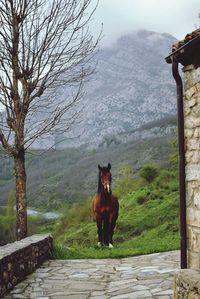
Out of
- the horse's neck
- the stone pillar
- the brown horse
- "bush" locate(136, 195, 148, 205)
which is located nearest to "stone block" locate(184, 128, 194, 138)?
the stone pillar

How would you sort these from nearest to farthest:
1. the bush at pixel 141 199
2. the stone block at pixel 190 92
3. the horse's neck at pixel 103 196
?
1. the stone block at pixel 190 92
2. the horse's neck at pixel 103 196
3. the bush at pixel 141 199

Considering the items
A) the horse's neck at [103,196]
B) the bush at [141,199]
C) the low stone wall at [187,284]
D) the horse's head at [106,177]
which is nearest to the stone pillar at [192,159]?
the low stone wall at [187,284]

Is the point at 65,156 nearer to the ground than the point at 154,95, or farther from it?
nearer to the ground

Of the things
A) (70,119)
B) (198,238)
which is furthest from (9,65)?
(198,238)

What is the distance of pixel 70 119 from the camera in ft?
39.5

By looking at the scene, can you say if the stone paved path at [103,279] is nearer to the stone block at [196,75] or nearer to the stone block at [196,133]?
the stone block at [196,133]

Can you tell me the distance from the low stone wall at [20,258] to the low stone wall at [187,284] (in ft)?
11.1

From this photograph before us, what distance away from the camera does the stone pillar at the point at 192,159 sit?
6.71 meters

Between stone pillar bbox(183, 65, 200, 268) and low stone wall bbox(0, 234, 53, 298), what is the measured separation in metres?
3.11

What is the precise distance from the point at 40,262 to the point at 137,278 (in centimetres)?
273

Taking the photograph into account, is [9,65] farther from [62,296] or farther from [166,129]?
[166,129]

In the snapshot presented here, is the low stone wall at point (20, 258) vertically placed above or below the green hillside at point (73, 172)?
below

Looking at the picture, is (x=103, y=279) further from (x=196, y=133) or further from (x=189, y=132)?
(x=196, y=133)

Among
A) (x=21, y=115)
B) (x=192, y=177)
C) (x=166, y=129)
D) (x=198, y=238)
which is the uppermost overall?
(x=166, y=129)
